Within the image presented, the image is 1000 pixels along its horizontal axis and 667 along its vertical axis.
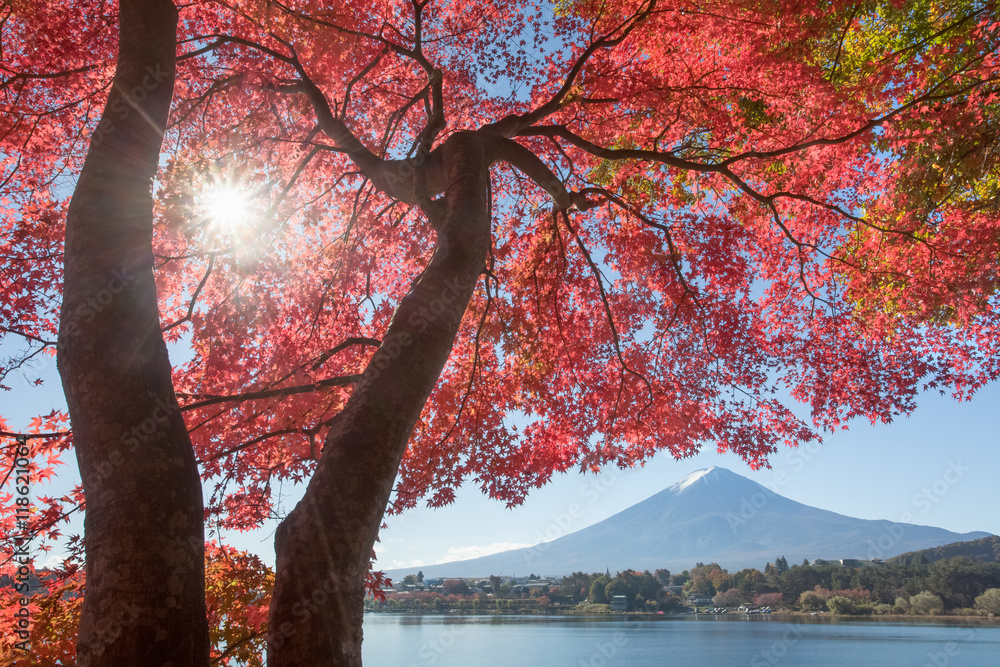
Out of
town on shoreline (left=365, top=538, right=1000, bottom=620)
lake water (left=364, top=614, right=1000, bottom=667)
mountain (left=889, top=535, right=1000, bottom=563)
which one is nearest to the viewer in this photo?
lake water (left=364, top=614, right=1000, bottom=667)

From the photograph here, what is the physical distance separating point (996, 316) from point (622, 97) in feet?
25.9

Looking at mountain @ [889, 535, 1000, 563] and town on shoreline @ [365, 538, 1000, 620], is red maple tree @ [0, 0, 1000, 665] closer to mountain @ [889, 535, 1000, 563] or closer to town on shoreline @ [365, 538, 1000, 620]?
town on shoreline @ [365, 538, 1000, 620]

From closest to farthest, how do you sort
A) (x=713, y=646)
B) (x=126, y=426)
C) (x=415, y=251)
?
(x=126, y=426) < (x=415, y=251) < (x=713, y=646)

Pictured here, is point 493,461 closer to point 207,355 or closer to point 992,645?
point 207,355

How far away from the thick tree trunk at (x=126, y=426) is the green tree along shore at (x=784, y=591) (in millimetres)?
45931

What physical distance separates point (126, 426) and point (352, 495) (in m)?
0.93

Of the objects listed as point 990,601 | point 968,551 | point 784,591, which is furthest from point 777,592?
point 968,551

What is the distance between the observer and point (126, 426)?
216 cm

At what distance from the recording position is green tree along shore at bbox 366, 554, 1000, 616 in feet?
217

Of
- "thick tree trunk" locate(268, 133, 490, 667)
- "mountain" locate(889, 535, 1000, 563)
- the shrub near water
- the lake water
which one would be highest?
"thick tree trunk" locate(268, 133, 490, 667)

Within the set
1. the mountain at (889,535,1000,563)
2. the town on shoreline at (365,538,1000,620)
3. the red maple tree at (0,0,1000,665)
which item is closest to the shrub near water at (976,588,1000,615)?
the town on shoreline at (365,538,1000,620)

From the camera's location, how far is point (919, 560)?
7131 centimetres

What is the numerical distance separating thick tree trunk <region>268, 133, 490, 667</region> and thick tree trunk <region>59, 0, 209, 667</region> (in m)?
0.36

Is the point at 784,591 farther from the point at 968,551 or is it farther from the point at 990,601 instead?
the point at 968,551
